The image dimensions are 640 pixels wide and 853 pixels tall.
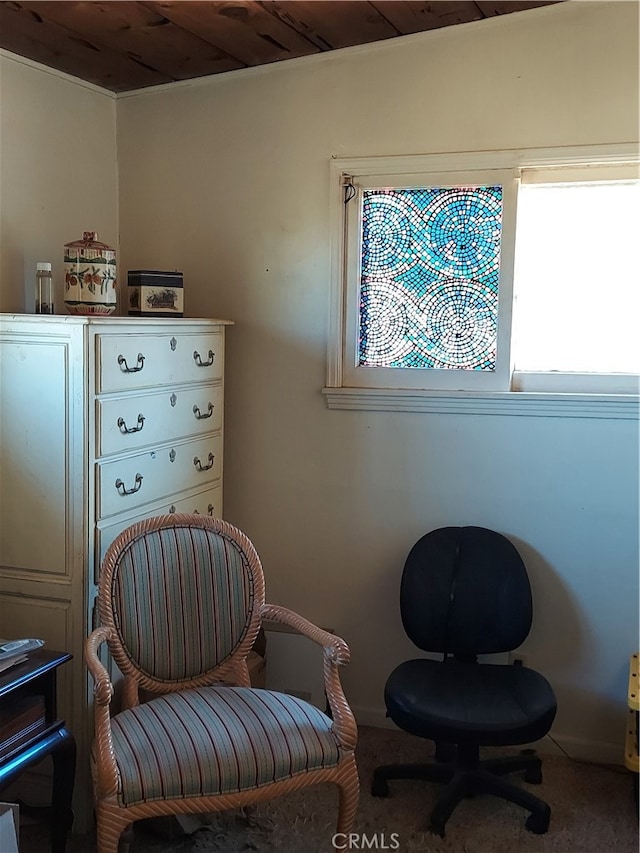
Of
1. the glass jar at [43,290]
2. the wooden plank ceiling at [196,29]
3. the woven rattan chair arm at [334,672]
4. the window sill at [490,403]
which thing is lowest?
the woven rattan chair arm at [334,672]

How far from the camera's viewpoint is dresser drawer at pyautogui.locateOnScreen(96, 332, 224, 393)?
2320 mm

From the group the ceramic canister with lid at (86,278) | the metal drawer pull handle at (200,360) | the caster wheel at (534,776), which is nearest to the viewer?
the ceramic canister with lid at (86,278)

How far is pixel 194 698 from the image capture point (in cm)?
221

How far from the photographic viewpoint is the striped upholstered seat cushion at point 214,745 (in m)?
1.91

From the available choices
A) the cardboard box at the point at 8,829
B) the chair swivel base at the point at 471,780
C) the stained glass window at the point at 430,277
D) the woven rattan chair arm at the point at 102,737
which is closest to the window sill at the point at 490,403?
the stained glass window at the point at 430,277

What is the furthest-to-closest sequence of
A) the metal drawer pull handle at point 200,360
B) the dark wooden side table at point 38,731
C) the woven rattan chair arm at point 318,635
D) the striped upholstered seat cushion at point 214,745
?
1. the metal drawer pull handle at point 200,360
2. the woven rattan chair arm at point 318,635
3. the dark wooden side table at point 38,731
4. the striped upholstered seat cushion at point 214,745

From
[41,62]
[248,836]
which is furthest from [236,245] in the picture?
[248,836]

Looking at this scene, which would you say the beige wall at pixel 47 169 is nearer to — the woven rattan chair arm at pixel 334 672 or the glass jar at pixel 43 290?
the glass jar at pixel 43 290

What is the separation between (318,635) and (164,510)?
2.34 ft

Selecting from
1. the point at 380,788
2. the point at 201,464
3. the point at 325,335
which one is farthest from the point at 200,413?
the point at 380,788

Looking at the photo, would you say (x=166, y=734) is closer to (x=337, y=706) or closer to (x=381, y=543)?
(x=337, y=706)

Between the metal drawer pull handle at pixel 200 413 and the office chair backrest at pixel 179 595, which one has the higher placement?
the metal drawer pull handle at pixel 200 413

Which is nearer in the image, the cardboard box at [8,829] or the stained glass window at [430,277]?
the cardboard box at [8,829]

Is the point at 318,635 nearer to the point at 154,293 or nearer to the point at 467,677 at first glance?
the point at 467,677
